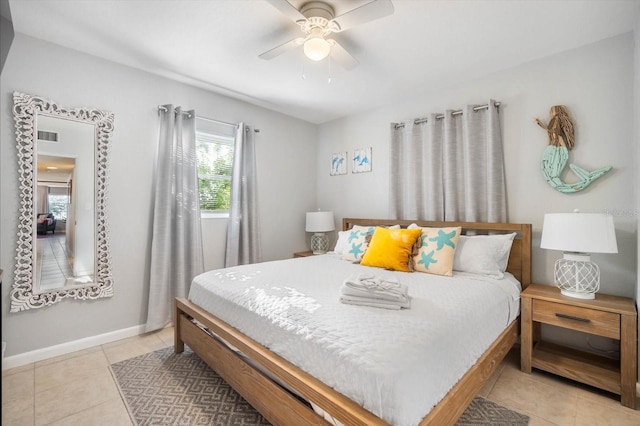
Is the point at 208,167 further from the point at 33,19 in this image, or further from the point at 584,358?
the point at 584,358

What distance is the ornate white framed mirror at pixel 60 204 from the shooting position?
240cm

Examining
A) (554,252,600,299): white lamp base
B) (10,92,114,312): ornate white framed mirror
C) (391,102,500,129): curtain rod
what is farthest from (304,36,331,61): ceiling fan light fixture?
(554,252,600,299): white lamp base

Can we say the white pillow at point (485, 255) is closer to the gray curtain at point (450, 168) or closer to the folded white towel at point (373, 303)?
the gray curtain at point (450, 168)

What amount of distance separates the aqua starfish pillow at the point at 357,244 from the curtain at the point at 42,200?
255cm

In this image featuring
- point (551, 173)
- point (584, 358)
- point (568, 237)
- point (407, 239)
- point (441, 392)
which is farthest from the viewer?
point (407, 239)

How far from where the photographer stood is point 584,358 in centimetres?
235

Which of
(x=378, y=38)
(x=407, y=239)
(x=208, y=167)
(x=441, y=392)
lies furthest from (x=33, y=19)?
(x=441, y=392)

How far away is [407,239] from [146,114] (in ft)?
8.80

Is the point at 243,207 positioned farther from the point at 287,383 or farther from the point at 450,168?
the point at 287,383

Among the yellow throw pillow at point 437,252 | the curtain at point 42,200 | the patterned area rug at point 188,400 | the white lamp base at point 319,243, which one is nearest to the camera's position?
the patterned area rug at point 188,400

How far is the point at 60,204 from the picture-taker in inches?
101

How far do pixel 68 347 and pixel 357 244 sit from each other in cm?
261

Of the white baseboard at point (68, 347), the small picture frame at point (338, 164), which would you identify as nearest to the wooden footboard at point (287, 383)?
the white baseboard at point (68, 347)

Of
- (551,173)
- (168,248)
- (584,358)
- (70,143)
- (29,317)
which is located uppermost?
(70,143)
